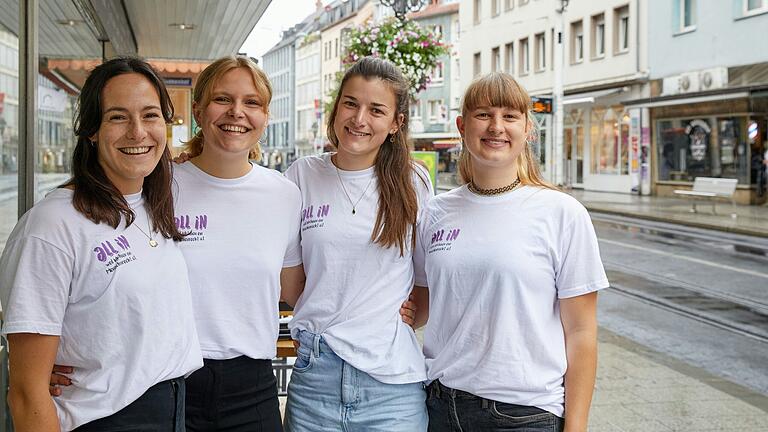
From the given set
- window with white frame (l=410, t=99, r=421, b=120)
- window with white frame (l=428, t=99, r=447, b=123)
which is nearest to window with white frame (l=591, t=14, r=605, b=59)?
Answer: window with white frame (l=410, t=99, r=421, b=120)

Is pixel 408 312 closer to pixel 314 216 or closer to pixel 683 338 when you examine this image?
pixel 314 216

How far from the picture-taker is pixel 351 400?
2818mm

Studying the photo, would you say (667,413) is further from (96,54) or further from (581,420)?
(96,54)

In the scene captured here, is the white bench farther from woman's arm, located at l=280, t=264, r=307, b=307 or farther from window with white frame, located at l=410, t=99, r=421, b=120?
woman's arm, located at l=280, t=264, r=307, b=307

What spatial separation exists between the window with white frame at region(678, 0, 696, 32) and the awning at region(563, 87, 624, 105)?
3890 millimetres

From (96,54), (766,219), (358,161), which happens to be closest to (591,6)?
(766,219)

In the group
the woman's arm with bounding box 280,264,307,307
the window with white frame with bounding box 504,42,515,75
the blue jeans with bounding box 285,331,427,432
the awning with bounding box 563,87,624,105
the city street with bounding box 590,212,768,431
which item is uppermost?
the window with white frame with bounding box 504,42,515,75

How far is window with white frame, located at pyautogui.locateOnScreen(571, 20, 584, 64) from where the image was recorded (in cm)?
3572

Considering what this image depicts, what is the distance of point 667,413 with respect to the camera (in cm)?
585

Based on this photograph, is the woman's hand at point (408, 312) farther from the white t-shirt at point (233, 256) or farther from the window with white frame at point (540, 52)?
the window with white frame at point (540, 52)

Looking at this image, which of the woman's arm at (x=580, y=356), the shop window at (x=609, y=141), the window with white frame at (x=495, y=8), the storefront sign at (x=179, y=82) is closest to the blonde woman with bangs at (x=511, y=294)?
the woman's arm at (x=580, y=356)

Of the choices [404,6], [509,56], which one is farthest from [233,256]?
[509,56]

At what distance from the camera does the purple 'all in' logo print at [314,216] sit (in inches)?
117

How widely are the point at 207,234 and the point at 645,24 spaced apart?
30655mm
